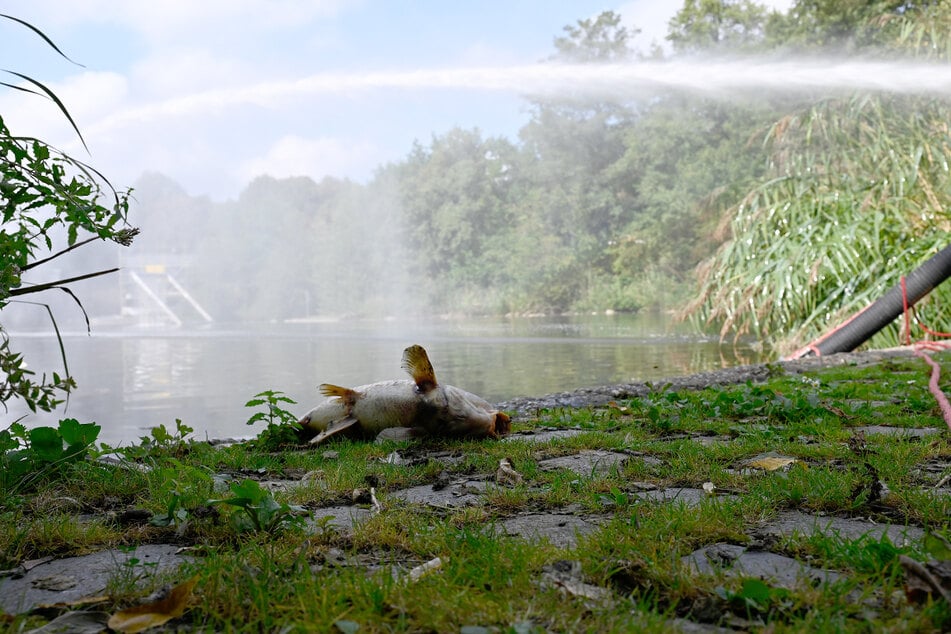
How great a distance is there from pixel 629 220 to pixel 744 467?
29.2 meters

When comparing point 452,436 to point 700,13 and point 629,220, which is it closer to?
point 629,220

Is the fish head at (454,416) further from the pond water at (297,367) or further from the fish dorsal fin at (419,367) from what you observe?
the pond water at (297,367)

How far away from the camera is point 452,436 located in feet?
9.93

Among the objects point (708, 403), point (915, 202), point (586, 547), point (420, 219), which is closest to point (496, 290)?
point (420, 219)

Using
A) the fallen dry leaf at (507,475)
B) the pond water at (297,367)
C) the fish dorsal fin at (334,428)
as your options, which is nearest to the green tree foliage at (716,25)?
the pond water at (297,367)

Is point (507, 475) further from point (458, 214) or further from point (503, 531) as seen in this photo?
point (458, 214)

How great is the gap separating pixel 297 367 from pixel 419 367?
578 cm

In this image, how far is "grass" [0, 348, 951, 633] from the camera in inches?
45.1

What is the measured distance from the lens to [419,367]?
3.04 m

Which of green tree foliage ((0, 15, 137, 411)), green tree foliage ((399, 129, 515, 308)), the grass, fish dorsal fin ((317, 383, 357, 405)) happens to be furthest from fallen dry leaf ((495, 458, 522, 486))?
green tree foliage ((399, 129, 515, 308))

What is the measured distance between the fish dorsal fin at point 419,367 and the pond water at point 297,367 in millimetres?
2155

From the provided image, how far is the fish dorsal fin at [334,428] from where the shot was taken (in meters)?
3.04

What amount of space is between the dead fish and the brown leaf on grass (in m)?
1.80

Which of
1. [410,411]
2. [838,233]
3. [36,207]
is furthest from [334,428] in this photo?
[838,233]
